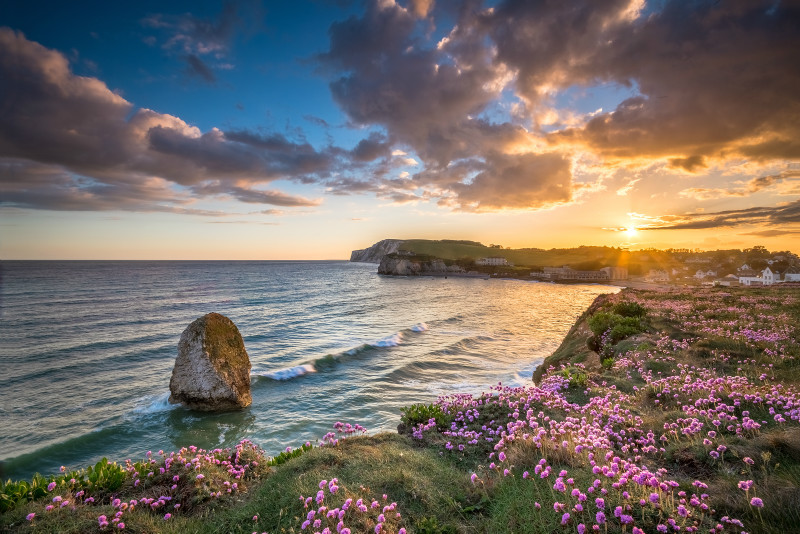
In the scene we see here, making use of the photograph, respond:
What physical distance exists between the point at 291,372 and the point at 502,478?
1705 cm

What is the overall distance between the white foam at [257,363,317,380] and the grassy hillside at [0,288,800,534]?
12.3 m

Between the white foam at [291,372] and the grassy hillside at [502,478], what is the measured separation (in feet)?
40.4

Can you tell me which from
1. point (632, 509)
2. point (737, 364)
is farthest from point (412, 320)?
point (632, 509)

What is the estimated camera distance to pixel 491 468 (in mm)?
6172

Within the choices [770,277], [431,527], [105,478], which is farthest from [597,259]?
[105,478]

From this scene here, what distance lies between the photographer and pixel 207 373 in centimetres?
1505

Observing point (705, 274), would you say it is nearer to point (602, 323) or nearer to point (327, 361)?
point (602, 323)

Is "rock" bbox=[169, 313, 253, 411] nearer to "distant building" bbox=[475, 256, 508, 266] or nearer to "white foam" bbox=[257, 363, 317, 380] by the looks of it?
"white foam" bbox=[257, 363, 317, 380]

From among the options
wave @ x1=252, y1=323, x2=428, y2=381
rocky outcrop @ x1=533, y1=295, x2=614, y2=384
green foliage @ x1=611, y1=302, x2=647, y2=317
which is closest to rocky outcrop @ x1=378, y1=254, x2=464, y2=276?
wave @ x1=252, y1=323, x2=428, y2=381

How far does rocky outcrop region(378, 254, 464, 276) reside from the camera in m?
155

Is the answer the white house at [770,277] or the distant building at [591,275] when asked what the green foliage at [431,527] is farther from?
the distant building at [591,275]

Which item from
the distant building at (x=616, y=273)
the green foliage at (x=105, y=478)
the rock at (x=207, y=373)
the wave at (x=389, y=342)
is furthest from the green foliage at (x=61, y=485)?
the distant building at (x=616, y=273)

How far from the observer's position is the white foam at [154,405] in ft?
49.5

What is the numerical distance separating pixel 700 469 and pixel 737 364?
8585 millimetres
